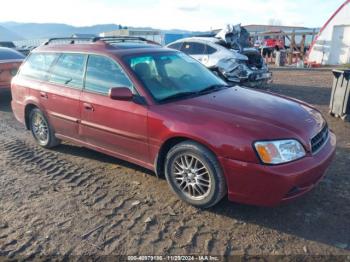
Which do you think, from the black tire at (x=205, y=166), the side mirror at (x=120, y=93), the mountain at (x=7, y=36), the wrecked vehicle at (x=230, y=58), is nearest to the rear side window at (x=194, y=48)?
the wrecked vehicle at (x=230, y=58)

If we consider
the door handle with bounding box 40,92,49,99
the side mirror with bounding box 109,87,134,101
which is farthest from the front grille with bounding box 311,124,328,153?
the door handle with bounding box 40,92,49,99

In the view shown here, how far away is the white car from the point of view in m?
8.88

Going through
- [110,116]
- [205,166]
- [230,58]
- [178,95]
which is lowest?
[205,166]

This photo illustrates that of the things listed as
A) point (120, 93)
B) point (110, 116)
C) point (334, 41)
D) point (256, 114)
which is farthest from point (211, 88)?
point (334, 41)

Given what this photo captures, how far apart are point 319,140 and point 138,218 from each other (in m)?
2.11

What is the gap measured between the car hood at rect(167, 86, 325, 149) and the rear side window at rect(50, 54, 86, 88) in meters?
1.63

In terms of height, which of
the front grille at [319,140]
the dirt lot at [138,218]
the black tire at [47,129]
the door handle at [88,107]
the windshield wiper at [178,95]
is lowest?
the dirt lot at [138,218]

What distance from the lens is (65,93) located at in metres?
→ 4.39

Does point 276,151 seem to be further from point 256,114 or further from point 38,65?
point 38,65

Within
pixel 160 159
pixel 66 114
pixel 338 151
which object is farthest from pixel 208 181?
pixel 338 151

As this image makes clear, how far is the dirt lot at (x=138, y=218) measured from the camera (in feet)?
9.20

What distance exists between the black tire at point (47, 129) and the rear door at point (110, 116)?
3.03 ft

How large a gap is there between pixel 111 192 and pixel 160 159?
78cm

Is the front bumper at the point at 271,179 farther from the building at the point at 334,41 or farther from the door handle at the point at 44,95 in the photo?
the building at the point at 334,41
